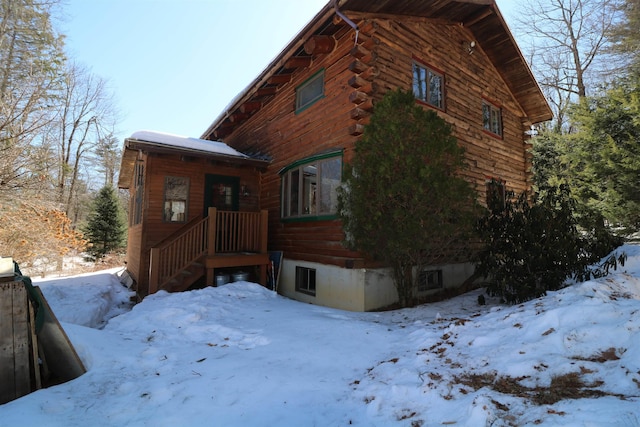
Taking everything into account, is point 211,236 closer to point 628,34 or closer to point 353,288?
point 353,288

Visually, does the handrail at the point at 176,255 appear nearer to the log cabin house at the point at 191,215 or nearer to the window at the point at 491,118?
the log cabin house at the point at 191,215

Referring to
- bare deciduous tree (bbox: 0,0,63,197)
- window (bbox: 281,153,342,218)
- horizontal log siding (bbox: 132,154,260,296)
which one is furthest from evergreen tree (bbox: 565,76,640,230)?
bare deciduous tree (bbox: 0,0,63,197)

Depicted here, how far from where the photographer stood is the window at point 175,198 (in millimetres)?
8969

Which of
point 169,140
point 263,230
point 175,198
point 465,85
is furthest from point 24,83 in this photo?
point 465,85

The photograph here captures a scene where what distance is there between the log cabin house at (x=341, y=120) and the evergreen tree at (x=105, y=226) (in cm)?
976

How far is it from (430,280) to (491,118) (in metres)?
6.45

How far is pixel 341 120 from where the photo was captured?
7.22 m

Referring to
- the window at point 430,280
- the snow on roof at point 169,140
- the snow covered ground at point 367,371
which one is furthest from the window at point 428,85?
the snow covered ground at point 367,371

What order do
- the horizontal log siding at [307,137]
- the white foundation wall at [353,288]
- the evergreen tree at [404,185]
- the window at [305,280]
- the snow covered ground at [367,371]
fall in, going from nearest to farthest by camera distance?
the snow covered ground at [367,371] → the evergreen tree at [404,185] → the white foundation wall at [353,288] → the horizontal log siding at [307,137] → the window at [305,280]

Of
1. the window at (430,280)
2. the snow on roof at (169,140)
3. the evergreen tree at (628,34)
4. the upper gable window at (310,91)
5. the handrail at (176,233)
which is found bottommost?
the window at (430,280)

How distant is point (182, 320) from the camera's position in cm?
535

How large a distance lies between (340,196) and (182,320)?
144 inches

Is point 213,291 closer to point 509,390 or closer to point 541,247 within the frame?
point 509,390

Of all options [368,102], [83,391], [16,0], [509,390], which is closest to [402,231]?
[368,102]
